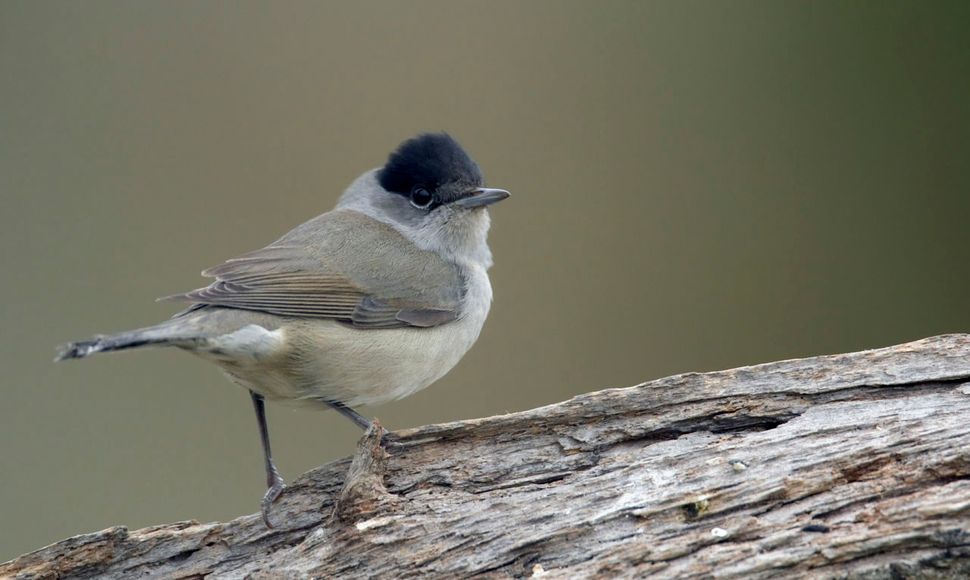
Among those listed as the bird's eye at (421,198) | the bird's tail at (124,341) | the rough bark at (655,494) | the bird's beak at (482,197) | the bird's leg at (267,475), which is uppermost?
the bird's eye at (421,198)

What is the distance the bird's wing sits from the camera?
351 cm

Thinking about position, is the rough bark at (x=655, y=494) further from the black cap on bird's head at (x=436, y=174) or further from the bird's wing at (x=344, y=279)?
the black cap on bird's head at (x=436, y=174)

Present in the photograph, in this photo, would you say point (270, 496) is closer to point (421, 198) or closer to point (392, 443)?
point (392, 443)

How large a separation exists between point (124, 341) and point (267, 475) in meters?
0.90

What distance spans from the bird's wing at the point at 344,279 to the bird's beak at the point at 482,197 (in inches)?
12.1

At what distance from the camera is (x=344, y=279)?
3783 mm

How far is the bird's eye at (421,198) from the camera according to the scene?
4410mm

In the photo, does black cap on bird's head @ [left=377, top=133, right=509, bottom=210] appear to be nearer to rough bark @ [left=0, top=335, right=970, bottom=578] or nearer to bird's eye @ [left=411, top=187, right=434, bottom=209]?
bird's eye @ [left=411, top=187, right=434, bottom=209]

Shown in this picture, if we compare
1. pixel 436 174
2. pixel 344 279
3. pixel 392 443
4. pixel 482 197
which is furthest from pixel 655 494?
pixel 436 174

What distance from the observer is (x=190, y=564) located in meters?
3.07

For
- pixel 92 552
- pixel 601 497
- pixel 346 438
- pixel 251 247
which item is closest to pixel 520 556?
pixel 601 497

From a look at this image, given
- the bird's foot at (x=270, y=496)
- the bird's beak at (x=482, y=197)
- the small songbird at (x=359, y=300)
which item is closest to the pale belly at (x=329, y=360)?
the small songbird at (x=359, y=300)

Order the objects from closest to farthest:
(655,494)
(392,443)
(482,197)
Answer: (655,494), (392,443), (482,197)

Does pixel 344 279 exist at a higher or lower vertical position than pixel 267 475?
higher
